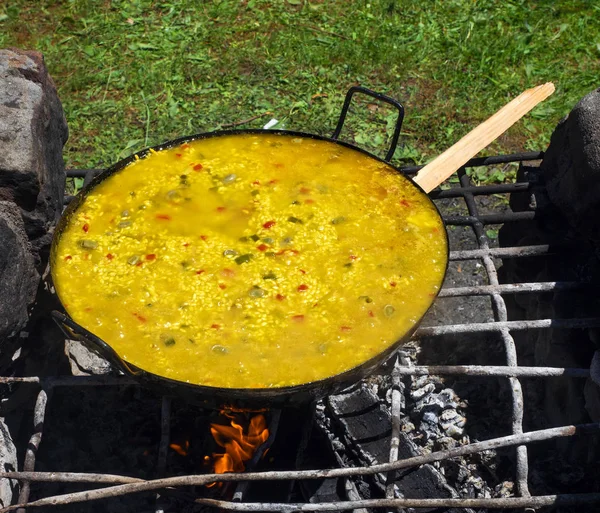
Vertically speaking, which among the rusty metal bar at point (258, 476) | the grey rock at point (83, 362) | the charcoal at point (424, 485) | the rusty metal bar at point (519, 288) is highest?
the rusty metal bar at point (519, 288)

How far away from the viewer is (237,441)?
3363mm

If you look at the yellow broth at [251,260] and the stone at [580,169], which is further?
the stone at [580,169]

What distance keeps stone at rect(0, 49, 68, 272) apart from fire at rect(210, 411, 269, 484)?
1.23 metres

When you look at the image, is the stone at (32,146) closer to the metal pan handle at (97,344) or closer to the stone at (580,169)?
the metal pan handle at (97,344)

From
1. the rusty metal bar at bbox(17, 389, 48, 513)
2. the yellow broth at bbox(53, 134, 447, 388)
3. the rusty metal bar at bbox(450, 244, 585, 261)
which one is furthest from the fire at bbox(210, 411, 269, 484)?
the rusty metal bar at bbox(450, 244, 585, 261)

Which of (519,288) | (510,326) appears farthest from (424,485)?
(519,288)

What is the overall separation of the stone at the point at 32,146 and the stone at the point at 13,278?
0.07 m

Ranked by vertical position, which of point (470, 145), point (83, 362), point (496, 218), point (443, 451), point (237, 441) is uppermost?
point (470, 145)

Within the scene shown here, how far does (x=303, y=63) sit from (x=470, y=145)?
10.5 ft

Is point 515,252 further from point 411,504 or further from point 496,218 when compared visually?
point 411,504

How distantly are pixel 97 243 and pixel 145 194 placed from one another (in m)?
0.41

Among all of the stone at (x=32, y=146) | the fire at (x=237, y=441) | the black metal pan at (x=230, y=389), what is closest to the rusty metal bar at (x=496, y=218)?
the black metal pan at (x=230, y=389)

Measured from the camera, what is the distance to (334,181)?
3.71m

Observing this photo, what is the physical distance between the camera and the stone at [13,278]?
119 inches
